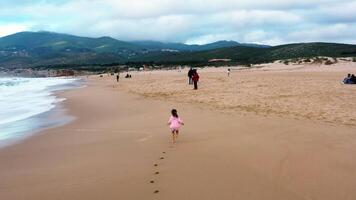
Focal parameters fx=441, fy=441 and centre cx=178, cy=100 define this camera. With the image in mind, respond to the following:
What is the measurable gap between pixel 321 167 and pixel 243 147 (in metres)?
2.51

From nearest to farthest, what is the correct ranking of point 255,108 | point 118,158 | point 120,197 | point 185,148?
1. point 120,197
2. point 118,158
3. point 185,148
4. point 255,108

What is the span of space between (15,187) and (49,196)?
108 centimetres

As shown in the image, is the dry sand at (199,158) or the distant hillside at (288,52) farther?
the distant hillside at (288,52)

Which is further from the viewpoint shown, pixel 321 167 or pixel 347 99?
pixel 347 99

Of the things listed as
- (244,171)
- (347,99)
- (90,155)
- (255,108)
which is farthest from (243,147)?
(347,99)

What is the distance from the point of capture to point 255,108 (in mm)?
17750

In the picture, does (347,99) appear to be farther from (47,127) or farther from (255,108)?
(47,127)

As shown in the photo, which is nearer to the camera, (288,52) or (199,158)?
(199,158)

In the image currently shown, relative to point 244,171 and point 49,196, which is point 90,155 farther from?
point 244,171

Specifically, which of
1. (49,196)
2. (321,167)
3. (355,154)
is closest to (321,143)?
(355,154)

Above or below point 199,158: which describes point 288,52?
above

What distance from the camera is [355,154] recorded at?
9242mm

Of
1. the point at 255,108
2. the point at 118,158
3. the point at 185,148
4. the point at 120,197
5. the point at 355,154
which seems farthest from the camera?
the point at 255,108

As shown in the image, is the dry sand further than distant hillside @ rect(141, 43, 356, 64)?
No
